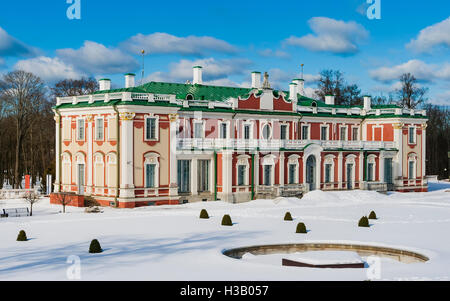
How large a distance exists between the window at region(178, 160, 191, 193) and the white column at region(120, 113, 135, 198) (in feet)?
14.1

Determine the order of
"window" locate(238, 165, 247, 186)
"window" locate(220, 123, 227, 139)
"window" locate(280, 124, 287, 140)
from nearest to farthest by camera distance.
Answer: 1. "window" locate(238, 165, 247, 186)
2. "window" locate(220, 123, 227, 139)
3. "window" locate(280, 124, 287, 140)

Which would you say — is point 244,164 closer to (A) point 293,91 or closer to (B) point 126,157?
(B) point 126,157

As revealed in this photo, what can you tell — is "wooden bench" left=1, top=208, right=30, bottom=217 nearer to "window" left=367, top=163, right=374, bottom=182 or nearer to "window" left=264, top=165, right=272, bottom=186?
"window" left=264, top=165, right=272, bottom=186

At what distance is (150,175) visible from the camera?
43.1m

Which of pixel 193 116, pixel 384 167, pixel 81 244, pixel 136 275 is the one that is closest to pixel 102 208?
pixel 193 116

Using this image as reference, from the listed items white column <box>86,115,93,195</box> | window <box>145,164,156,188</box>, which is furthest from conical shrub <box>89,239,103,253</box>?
white column <box>86,115,93,195</box>

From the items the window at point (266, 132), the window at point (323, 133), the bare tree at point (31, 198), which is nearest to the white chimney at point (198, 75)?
the window at point (266, 132)

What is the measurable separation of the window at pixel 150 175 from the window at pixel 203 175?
13.2 ft

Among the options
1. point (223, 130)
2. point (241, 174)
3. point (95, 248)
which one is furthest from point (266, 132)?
point (95, 248)

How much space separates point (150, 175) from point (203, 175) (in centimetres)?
469

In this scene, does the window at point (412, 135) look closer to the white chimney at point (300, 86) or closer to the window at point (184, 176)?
the white chimney at point (300, 86)

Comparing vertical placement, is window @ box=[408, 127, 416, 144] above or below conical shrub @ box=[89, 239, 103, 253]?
above

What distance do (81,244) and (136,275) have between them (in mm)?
7167

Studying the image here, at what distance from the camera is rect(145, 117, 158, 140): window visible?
1688 inches
